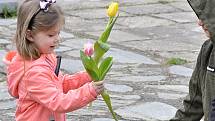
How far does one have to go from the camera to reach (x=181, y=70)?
5844 millimetres

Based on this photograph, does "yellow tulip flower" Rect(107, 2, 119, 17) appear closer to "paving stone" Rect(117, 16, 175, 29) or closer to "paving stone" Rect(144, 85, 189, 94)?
"paving stone" Rect(144, 85, 189, 94)

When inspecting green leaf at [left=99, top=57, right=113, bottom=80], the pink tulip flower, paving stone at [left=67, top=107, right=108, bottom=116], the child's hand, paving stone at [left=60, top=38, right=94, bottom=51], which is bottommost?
paving stone at [left=60, top=38, right=94, bottom=51]

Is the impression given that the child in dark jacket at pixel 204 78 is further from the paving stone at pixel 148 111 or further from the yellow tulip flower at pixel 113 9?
the paving stone at pixel 148 111

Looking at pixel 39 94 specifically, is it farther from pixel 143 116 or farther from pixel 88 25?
pixel 88 25

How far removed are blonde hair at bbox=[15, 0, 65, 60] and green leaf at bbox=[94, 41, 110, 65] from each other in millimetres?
285

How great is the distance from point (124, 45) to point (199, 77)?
12.2 feet

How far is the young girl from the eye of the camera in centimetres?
283

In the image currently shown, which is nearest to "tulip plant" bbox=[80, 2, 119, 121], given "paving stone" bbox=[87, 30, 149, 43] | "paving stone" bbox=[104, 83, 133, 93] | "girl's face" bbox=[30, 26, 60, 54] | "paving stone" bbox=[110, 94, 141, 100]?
"girl's face" bbox=[30, 26, 60, 54]

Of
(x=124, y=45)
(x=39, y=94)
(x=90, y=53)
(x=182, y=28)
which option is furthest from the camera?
(x=182, y=28)

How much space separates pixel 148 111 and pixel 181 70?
1.28m

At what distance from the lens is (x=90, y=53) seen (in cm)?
269

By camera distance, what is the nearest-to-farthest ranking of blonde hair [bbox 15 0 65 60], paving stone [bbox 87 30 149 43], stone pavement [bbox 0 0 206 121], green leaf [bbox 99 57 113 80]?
green leaf [bbox 99 57 113 80], blonde hair [bbox 15 0 65 60], stone pavement [bbox 0 0 206 121], paving stone [bbox 87 30 149 43]

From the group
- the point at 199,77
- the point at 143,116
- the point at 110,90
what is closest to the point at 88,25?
the point at 110,90

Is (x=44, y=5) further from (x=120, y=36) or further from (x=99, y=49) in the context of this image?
(x=120, y=36)
